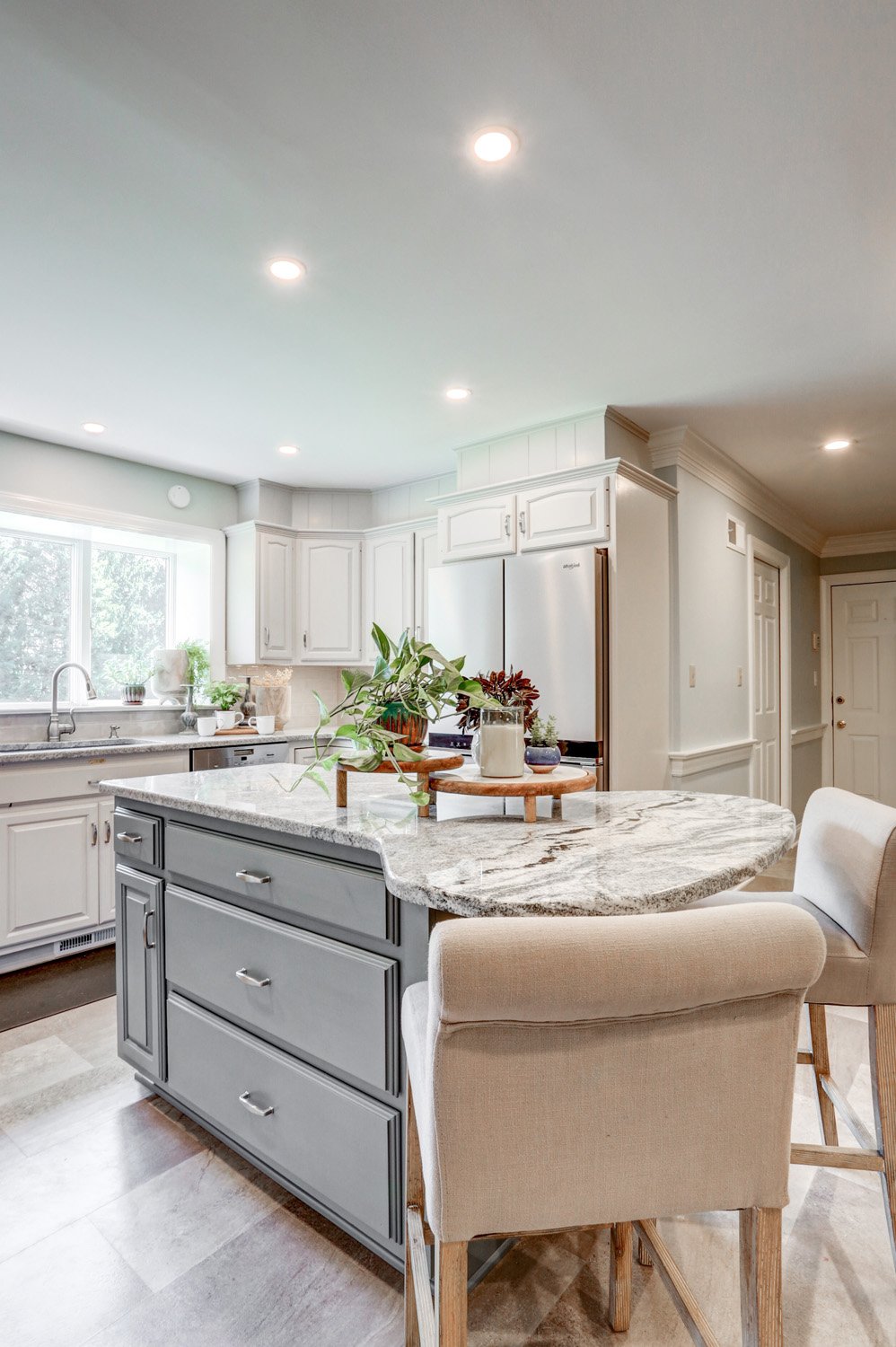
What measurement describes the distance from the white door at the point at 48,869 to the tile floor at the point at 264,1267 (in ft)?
4.29

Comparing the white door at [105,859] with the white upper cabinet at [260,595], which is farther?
the white upper cabinet at [260,595]

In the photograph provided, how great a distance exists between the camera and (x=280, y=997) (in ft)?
5.15

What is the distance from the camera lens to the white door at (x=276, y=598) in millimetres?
4523

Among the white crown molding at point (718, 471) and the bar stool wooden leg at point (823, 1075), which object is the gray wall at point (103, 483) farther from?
the bar stool wooden leg at point (823, 1075)

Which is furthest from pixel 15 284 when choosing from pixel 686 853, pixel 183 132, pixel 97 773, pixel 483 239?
pixel 686 853

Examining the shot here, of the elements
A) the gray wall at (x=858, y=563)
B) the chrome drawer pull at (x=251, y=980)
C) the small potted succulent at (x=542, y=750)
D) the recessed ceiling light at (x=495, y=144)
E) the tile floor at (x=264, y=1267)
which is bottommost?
the tile floor at (x=264, y=1267)

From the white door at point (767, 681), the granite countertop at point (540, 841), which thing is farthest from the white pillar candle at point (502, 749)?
the white door at point (767, 681)

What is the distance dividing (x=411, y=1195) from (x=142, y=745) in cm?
274

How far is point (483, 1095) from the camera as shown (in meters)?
0.80

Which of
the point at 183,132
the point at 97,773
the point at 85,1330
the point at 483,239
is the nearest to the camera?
the point at 85,1330

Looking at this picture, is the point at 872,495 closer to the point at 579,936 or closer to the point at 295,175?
the point at 295,175

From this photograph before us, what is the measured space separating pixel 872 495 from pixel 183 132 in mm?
4777

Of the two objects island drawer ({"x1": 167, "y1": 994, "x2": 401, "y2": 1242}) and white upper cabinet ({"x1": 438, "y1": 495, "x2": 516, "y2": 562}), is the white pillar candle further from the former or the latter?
white upper cabinet ({"x1": 438, "y1": 495, "x2": 516, "y2": 562})

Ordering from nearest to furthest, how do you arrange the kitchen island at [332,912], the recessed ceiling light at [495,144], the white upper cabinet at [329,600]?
the kitchen island at [332,912] < the recessed ceiling light at [495,144] < the white upper cabinet at [329,600]
